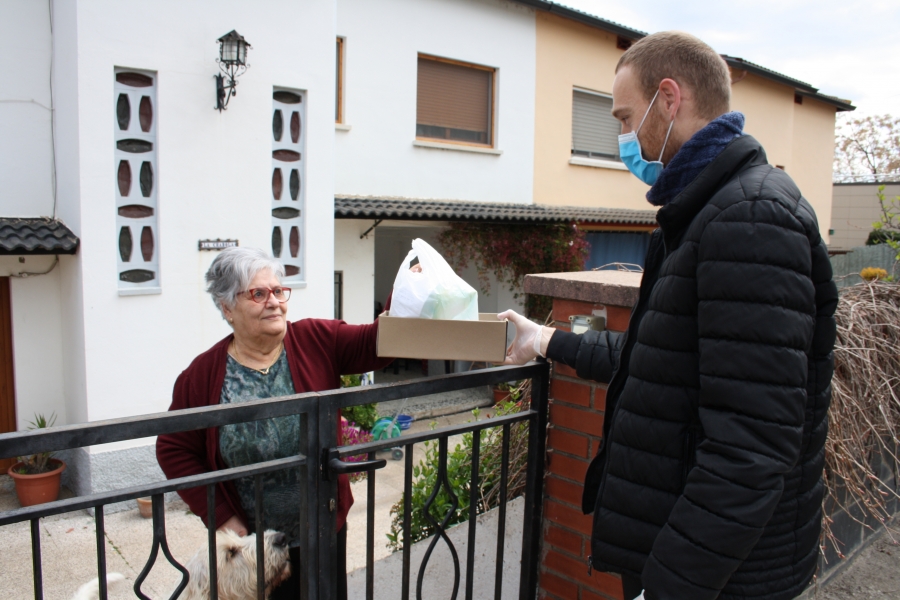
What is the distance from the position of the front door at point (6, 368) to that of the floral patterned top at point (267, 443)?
18.0 ft

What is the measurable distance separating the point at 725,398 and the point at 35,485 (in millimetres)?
6803

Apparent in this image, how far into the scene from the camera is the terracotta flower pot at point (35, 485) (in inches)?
242

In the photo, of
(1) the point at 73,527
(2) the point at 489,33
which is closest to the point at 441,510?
(1) the point at 73,527

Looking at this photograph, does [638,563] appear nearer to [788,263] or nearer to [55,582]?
[788,263]

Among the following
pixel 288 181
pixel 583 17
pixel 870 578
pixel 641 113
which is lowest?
pixel 870 578

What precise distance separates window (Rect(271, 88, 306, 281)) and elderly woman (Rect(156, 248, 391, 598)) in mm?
4887

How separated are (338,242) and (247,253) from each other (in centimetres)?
636

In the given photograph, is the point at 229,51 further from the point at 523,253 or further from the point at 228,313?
the point at 523,253

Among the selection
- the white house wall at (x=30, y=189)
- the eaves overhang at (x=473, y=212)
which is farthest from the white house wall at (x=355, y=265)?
the white house wall at (x=30, y=189)

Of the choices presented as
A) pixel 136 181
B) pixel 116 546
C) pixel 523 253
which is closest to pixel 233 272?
pixel 116 546

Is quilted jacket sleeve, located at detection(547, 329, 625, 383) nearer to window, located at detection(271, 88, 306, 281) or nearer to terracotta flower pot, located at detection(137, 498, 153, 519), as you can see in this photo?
terracotta flower pot, located at detection(137, 498, 153, 519)

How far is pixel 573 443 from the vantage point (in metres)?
2.32

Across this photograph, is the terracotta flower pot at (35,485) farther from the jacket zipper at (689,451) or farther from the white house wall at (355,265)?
the jacket zipper at (689,451)

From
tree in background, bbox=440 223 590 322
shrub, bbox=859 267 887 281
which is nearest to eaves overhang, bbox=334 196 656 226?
tree in background, bbox=440 223 590 322
